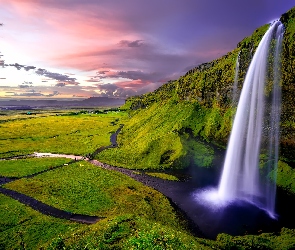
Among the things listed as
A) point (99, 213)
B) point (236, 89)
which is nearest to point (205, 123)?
point (236, 89)

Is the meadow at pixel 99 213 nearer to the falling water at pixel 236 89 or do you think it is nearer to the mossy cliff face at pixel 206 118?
the mossy cliff face at pixel 206 118

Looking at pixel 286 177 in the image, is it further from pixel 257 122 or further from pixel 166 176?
pixel 166 176

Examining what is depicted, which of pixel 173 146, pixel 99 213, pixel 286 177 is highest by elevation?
pixel 173 146

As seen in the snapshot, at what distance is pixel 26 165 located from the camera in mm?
70438

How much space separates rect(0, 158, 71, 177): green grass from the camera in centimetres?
6391

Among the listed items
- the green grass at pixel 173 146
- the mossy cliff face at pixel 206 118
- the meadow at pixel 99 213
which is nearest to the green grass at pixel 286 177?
the mossy cliff face at pixel 206 118

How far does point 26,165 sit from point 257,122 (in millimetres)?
64005

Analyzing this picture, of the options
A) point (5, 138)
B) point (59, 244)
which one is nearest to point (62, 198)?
point (59, 244)

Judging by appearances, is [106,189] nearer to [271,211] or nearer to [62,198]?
[62,198]

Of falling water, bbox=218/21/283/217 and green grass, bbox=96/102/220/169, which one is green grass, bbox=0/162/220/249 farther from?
falling water, bbox=218/21/283/217

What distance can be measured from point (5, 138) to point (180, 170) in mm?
91007

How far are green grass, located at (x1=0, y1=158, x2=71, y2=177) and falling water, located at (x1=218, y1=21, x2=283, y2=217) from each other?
155 ft

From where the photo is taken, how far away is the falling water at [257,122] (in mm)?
57750

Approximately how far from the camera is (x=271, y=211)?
44.1 m
